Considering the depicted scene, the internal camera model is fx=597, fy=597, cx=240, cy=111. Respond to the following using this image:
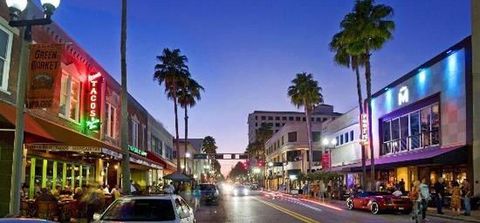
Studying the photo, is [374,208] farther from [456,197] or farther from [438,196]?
[456,197]

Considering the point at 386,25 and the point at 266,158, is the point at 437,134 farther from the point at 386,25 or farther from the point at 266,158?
the point at 266,158

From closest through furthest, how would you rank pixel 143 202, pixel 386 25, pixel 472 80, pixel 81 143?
pixel 143 202 → pixel 81 143 → pixel 472 80 → pixel 386 25

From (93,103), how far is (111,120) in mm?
A: 5956

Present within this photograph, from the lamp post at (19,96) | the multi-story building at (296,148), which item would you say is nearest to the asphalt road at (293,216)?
the lamp post at (19,96)

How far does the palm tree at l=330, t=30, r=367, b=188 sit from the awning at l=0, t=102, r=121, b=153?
25.2 meters

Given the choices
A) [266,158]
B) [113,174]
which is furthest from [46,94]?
[266,158]

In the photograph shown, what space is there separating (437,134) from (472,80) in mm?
6248

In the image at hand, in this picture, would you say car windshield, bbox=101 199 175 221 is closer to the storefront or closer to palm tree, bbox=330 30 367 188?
the storefront

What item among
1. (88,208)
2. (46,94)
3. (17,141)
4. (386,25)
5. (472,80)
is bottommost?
(88,208)

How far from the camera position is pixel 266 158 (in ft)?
480

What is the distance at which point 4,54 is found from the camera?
1878 cm

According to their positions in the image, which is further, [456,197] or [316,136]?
[316,136]

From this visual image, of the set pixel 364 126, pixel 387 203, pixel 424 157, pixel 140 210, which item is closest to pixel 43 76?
pixel 140 210

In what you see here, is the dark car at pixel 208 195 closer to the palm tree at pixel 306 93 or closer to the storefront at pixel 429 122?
the storefront at pixel 429 122
